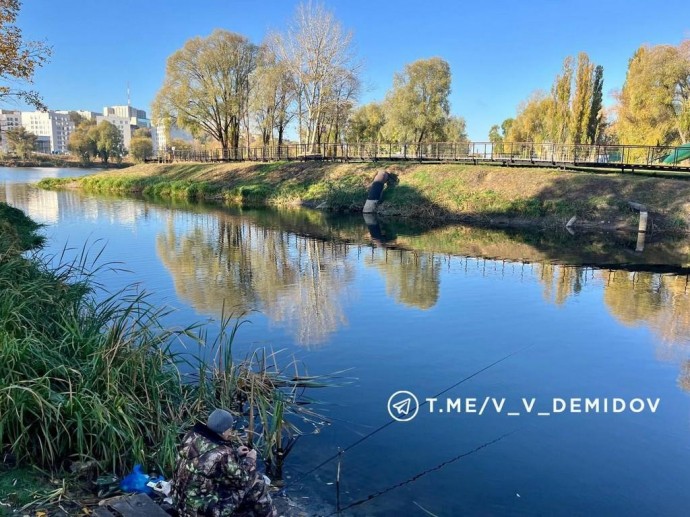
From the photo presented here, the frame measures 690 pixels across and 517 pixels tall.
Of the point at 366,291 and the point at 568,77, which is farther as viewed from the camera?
the point at 568,77

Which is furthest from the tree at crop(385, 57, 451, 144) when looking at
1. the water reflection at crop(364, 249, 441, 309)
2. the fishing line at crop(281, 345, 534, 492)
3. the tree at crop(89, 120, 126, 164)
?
the tree at crop(89, 120, 126, 164)

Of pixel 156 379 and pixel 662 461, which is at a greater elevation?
pixel 156 379

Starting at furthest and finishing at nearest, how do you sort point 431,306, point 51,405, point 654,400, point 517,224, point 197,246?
point 517,224 → point 197,246 → point 431,306 → point 654,400 → point 51,405

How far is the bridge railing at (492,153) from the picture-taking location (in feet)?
121

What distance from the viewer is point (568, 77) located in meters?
52.2

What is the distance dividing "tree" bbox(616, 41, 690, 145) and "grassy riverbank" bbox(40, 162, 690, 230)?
1269 centimetres

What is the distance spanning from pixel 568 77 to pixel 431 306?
47.1 meters

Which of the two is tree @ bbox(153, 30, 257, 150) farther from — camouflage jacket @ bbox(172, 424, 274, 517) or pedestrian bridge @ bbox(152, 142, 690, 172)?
camouflage jacket @ bbox(172, 424, 274, 517)

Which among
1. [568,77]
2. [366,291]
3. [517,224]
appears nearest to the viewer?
[366,291]

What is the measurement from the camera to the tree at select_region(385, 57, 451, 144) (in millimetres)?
54281

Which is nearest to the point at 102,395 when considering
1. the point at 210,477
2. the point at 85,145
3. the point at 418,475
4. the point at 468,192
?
the point at 210,477

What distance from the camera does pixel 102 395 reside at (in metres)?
6.01

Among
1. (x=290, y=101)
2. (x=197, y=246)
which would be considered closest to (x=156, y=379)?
(x=197, y=246)

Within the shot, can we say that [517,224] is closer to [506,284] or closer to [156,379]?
[506,284]
